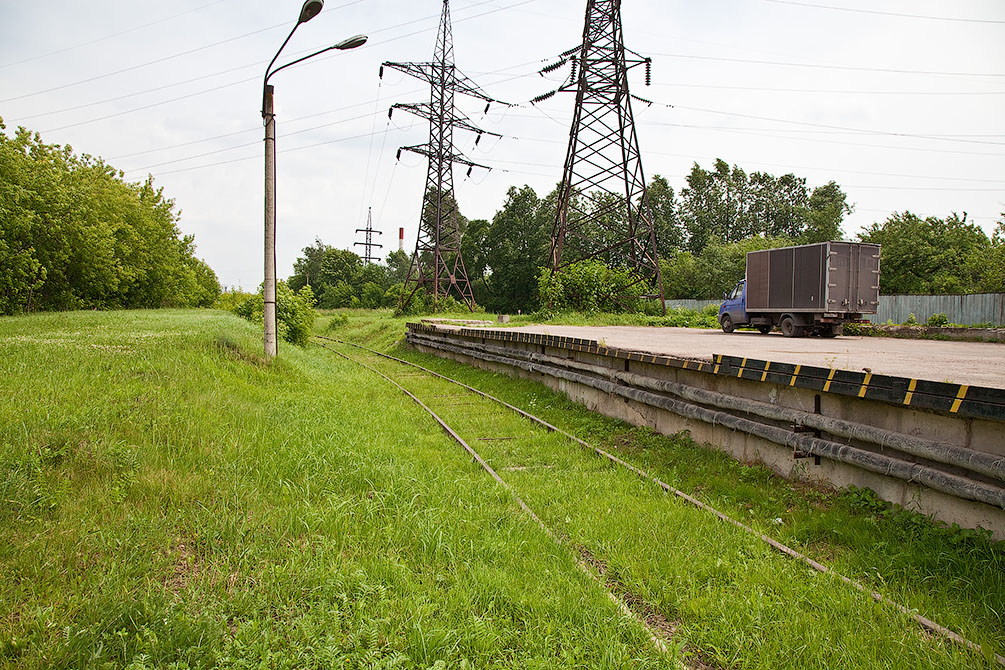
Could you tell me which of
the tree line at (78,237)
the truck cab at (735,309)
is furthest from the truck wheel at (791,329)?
the tree line at (78,237)

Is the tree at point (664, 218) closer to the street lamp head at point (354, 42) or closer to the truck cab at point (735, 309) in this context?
the truck cab at point (735, 309)

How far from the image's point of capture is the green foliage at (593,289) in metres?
25.7

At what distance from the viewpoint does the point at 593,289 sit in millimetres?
25750

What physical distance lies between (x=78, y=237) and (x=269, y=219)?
26.8m

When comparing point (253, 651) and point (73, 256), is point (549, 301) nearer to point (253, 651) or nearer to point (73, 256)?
point (253, 651)

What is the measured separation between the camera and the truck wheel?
16.3 m

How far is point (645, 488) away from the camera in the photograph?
221 inches

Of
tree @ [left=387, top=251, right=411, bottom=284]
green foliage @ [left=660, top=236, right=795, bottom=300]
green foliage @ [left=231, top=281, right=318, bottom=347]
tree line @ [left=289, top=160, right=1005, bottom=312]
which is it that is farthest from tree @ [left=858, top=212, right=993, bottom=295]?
tree @ [left=387, top=251, right=411, bottom=284]

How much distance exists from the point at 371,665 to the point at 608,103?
25.1 m

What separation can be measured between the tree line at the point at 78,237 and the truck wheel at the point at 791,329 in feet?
93.4

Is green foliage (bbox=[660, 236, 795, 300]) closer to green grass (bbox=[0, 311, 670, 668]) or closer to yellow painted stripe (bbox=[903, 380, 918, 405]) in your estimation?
yellow painted stripe (bbox=[903, 380, 918, 405])

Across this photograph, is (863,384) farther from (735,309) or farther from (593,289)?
(593,289)

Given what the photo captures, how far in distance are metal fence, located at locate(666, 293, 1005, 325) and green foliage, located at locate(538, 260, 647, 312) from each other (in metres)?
9.31

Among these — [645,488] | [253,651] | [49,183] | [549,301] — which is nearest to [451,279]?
[549,301]
